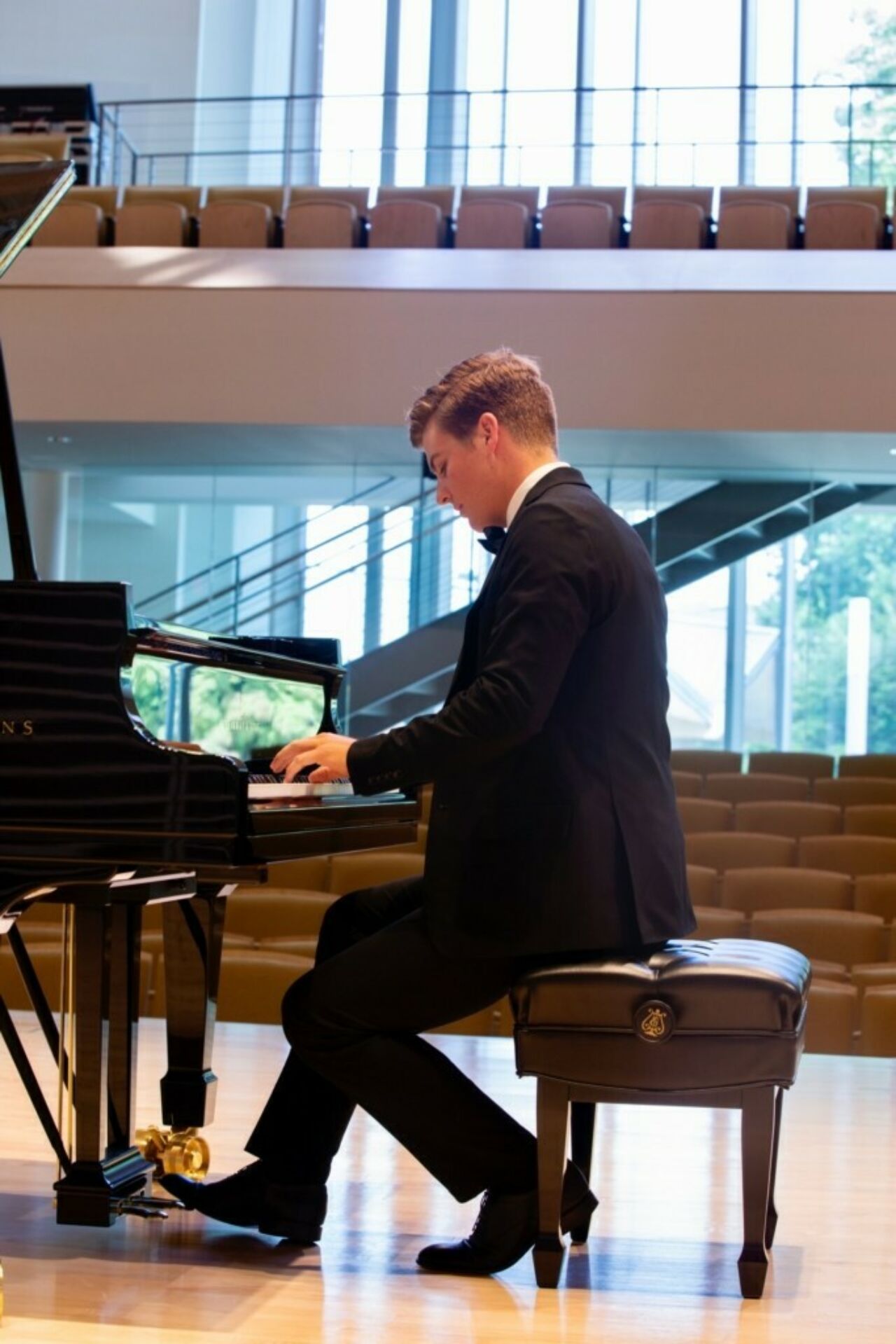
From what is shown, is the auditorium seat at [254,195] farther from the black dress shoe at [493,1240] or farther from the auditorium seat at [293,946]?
the black dress shoe at [493,1240]

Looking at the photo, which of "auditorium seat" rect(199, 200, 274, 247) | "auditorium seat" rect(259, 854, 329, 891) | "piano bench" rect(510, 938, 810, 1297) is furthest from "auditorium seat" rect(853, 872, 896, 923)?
"auditorium seat" rect(199, 200, 274, 247)

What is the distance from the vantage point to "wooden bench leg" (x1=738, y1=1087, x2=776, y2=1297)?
2184 millimetres

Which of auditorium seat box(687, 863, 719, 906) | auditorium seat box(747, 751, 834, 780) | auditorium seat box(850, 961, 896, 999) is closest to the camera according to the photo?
auditorium seat box(850, 961, 896, 999)

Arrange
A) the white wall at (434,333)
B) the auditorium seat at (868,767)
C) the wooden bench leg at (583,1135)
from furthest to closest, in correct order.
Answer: the white wall at (434,333) → the auditorium seat at (868,767) → the wooden bench leg at (583,1135)

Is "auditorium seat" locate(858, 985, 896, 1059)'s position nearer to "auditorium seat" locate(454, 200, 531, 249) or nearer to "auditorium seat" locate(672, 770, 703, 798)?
"auditorium seat" locate(672, 770, 703, 798)

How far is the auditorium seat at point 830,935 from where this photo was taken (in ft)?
16.2

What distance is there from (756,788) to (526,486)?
594 cm

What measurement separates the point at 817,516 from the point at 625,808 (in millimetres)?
8526

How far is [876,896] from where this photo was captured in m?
5.77

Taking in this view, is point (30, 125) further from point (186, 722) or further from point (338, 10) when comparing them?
point (186, 722)

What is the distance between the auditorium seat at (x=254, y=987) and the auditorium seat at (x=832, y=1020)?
4.53 ft

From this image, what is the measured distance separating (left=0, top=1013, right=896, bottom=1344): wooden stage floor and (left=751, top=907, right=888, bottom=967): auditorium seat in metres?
1.61

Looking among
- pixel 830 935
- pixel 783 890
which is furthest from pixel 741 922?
pixel 783 890

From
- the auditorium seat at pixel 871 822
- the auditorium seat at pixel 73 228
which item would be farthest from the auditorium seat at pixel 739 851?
the auditorium seat at pixel 73 228
